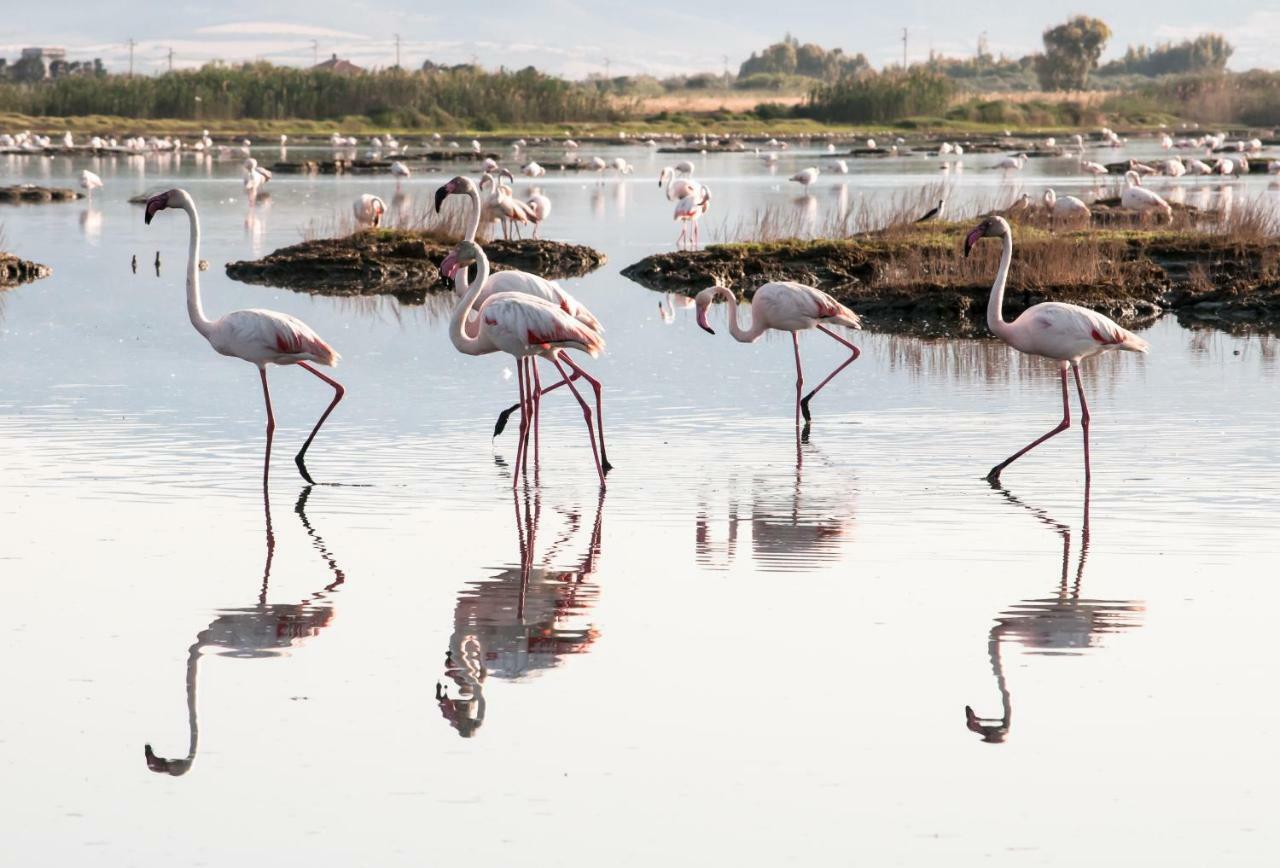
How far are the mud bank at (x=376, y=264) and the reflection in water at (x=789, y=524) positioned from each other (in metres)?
12.5

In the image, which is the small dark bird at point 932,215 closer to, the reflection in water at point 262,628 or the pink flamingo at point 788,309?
the pink flamingo at point 788,309

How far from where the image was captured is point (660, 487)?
10.6m

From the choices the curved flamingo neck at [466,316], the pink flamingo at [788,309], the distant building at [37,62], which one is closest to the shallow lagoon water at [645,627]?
the pink flamingo at [788,309]

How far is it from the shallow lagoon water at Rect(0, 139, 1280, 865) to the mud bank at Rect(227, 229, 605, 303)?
842 cm

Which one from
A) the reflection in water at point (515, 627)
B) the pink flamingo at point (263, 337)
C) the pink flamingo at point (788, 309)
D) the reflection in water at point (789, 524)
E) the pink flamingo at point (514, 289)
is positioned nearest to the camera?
the reflection in water at point (515, 627)

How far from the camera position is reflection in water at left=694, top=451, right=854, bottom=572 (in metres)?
8.73

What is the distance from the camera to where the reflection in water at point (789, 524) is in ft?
28.6

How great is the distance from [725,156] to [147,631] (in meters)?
64.7

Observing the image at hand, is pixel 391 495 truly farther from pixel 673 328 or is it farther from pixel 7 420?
pixel 673 328

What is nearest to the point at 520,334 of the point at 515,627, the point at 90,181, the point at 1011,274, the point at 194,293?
the point at 194,293

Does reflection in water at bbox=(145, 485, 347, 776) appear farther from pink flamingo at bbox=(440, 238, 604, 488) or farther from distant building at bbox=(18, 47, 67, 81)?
distant building at bbox=(18, 47, 67, 81)

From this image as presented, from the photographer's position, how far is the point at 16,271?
23.3 metres

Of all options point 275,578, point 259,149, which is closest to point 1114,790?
point 275,578

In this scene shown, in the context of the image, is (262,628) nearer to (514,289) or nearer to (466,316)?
(466,316)
